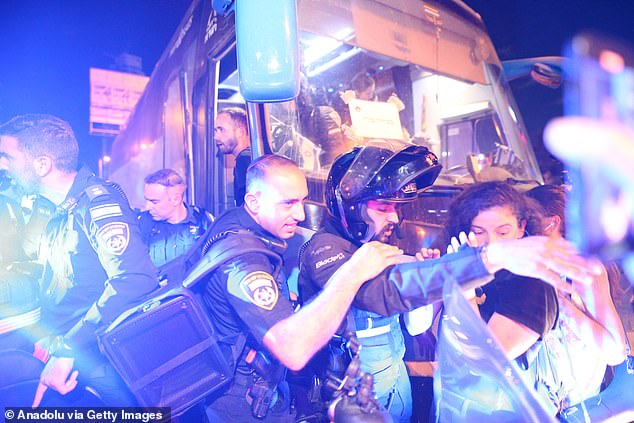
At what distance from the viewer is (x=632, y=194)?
32.1 inches

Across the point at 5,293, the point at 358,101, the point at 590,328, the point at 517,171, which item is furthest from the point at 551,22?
the point at 5,293

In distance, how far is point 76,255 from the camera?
7.43 feet

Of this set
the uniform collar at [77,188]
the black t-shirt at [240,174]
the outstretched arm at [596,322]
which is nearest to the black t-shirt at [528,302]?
the outstretched arm at [596,322]

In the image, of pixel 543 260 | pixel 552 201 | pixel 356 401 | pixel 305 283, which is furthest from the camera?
pixel 552 201

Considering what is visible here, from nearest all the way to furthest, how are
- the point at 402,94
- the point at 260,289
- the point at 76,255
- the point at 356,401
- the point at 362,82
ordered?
the point at 356,401 < the point at 260,289 < the point at 76,255 < the point at 362,82 < the point at 402,94

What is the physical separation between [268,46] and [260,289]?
0.94 m

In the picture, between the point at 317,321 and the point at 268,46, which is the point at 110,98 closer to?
the point at 268,46

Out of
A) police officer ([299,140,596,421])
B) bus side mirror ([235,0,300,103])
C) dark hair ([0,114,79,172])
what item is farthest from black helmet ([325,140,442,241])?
dark hair ([0,114,79,172])

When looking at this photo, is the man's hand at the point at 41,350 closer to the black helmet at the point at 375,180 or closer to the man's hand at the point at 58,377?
the man's hand at the point at 58,377

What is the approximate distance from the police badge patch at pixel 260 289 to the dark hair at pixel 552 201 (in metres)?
1.72

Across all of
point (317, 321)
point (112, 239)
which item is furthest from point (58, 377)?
point (317, 321)

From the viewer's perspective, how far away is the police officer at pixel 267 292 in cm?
151

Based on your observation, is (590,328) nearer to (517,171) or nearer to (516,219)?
(516,219)

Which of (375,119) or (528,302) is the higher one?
(375,119)
